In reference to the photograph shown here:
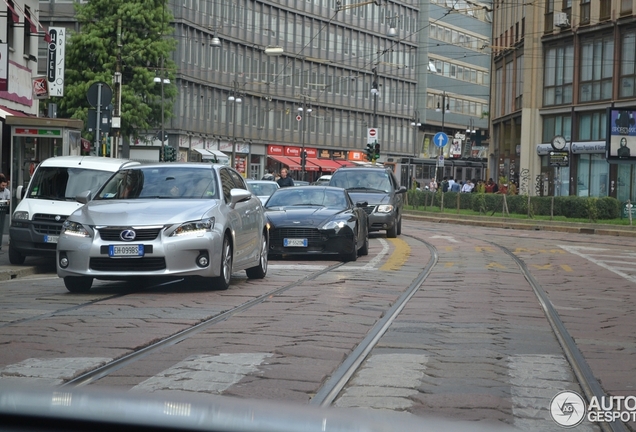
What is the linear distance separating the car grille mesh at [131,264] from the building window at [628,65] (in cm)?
3732

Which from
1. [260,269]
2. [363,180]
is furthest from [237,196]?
[363,180]

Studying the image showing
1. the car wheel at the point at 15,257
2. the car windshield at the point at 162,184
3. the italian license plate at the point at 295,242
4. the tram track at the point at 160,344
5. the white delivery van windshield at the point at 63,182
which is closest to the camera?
the tram track at the point at 160,344

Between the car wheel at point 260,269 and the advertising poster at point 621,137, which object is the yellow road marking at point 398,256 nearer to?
the car wheel at point 260,269

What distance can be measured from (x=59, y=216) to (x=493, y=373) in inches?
439

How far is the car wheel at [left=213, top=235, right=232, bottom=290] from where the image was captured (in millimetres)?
12812

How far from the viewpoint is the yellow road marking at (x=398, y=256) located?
17925 mm

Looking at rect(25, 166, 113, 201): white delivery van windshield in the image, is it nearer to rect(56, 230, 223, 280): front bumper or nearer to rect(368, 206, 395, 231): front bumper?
rect(56, 230, 223, 280): front bumper

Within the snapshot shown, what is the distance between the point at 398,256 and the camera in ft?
67.6

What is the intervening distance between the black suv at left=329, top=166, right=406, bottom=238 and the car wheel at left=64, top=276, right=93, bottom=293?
1358 centimetres

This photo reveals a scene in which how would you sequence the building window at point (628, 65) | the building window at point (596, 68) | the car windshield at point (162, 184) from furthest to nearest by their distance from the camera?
the building window at point (596, 68) < the building window at point (628, 65) < the car windshield at point (162, 184)

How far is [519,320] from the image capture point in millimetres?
10578

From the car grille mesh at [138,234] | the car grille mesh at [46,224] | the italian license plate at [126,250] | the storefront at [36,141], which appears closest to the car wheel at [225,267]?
the car grille mesh at [138,234]

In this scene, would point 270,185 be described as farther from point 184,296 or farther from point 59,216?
point 184,296

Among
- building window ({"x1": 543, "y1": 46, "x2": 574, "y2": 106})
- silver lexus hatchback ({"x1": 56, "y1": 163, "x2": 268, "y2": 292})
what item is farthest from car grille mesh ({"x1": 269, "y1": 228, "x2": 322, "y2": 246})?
building window ({"x1": 543, "y1": 46, "x2": 574, "y2": 106})
